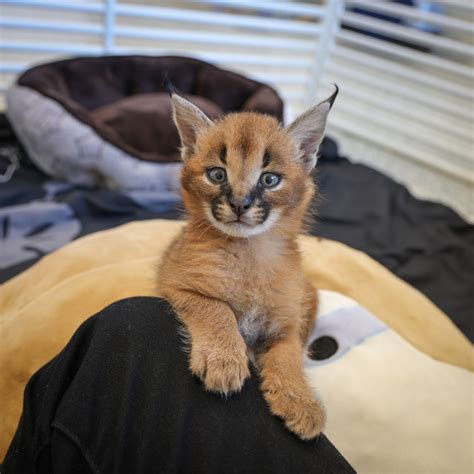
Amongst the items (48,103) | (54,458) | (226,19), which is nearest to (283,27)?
(226,19)

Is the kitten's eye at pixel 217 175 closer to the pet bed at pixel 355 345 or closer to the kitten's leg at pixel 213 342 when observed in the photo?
the kitten's leg at pixel 213 342

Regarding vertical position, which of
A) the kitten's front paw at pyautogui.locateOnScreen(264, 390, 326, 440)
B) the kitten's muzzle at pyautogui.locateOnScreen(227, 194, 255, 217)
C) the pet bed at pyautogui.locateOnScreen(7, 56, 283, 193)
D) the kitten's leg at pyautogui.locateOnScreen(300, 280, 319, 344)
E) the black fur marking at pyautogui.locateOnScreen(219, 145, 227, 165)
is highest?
the black fur marking at pyautogui.locateOnScreen(219, 145, 227, 165)

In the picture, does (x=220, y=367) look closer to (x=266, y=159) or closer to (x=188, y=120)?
(x=266, y=159)

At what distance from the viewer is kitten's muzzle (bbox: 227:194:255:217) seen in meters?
0.93

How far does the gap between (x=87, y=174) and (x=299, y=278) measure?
4.59 feet

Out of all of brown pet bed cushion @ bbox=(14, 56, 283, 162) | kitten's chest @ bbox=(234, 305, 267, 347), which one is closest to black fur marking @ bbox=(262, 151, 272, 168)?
kitten's chest @ bbox=(234, 305, 267, 347)

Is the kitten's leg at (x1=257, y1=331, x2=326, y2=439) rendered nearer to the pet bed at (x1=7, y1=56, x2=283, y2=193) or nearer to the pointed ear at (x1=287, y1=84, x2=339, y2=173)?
the pointed ear at (x1=287, y1=84, x2=339, y2=173)

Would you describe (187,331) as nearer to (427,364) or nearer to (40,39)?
(427,364)

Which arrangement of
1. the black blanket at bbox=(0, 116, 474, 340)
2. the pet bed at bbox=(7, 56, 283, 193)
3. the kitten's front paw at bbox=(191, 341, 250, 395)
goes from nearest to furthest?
the kitten's front paw at bbox=(191, 341, 250, 395) < the black blanket at bbox=(0, 116, 474, 340) < the pet bed at bbox=(7, 56, 283, 193)

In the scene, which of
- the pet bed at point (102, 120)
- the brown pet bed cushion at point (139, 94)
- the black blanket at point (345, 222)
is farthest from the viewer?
the brown pet bed cushion at point (139, 94)

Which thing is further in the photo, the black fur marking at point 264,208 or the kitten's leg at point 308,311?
the kitten's leg at point 308,311

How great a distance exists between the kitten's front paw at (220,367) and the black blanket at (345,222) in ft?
2.81

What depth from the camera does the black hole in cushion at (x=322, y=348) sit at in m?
1.14

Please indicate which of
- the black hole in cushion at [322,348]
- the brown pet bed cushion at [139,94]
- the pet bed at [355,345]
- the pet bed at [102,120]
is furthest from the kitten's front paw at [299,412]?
the brown pet bed cushion at [139,94]
